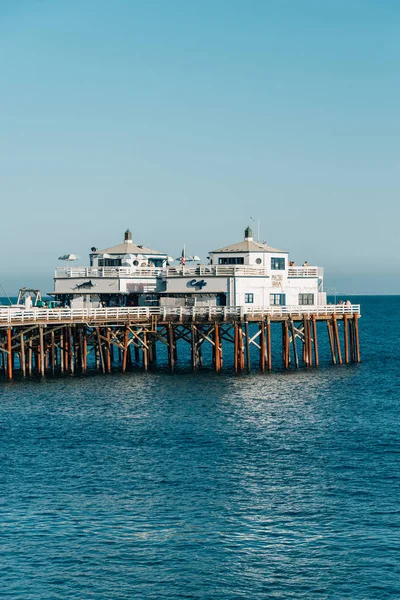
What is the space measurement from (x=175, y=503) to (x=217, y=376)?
1421 inches

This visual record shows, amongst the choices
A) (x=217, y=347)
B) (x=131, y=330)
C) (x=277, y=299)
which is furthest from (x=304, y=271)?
(x=131, y=330)

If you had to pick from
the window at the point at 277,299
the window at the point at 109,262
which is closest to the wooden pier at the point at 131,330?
the window at the point at 277,299

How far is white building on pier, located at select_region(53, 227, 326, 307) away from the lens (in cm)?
8106

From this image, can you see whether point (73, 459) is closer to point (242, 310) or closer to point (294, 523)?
point (294, 523)

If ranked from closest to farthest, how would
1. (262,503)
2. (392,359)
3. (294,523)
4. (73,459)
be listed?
(294,523) < (262,503) < (73,459) < (392,359)

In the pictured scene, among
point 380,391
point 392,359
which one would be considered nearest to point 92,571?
point 380,391

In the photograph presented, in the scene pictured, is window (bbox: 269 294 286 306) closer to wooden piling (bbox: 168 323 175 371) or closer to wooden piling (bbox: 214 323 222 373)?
wooden piling (bbox: 214 323 222 373)

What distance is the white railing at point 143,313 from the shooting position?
234ft

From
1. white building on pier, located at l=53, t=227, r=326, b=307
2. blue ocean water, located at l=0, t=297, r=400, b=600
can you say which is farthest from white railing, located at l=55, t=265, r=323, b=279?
blue ocean water, located at l=0, t=297, r=400, b=600

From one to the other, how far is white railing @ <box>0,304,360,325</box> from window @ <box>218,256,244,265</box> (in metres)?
6.95

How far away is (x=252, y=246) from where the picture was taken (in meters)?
84.6

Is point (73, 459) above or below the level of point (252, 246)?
below

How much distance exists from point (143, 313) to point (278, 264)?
1467 centimetres

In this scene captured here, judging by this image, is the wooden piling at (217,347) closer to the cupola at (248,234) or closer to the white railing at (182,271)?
the white railing at (182,271)
